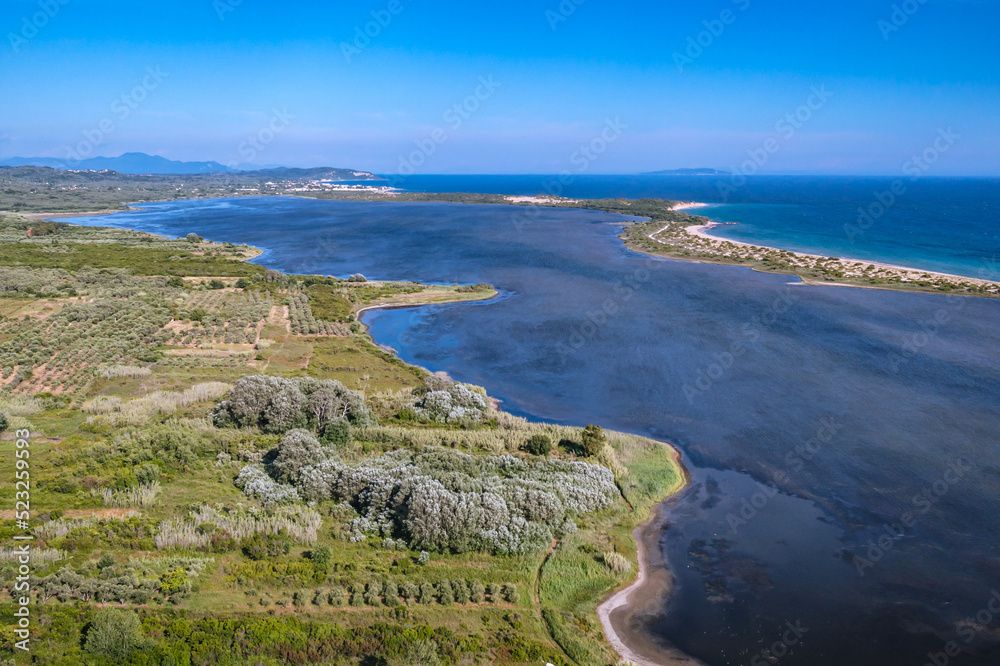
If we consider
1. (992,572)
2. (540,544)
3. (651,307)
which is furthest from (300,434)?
(651,307)

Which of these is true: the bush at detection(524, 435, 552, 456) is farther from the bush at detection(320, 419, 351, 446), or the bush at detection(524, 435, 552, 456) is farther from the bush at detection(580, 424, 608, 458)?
the bush at detection(320, 419, 351, 446)

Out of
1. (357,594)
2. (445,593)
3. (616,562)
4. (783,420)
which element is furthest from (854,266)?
(357,594)

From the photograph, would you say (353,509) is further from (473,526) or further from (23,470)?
(23,470)

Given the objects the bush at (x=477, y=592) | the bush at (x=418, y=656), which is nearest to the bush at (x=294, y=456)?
the bush at (x=477, y=592)

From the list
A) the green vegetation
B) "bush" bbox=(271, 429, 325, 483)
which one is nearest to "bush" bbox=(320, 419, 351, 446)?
the green vegetation

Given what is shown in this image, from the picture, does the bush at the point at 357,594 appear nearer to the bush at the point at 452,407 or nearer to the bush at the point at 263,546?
the bush at the point at 263,546
